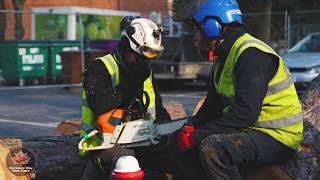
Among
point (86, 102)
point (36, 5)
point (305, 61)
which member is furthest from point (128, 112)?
point (36, 5)

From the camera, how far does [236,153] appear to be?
3779 mm

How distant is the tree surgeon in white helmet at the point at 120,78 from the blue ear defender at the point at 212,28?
519mm

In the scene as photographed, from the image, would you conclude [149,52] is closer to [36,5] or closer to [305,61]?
[305,61]

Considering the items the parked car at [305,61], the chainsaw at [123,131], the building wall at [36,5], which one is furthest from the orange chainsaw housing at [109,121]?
the building wall at [36,5]

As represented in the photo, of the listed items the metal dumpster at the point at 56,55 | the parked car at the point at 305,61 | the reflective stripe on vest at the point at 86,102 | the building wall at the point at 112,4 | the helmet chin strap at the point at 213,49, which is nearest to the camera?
the helmet chin strap at the point at 213,49

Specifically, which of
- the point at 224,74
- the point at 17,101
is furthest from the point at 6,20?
the point at 224,74

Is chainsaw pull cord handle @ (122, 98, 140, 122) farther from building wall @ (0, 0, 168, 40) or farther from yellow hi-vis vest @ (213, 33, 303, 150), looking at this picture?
building wall @ (0, 0, 168, 40)

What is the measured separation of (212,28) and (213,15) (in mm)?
84

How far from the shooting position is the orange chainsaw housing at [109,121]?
4348 millimetres

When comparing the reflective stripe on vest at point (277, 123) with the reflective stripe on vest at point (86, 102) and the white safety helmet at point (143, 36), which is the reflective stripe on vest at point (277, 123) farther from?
the reflective stripe on vest at point (86, 102)

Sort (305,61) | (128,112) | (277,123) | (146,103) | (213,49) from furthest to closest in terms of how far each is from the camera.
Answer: (305,61) < (146,103) < (128,112) < (213,49) < (277,123)

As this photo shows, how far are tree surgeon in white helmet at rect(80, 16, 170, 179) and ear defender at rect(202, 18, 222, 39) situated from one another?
524mm

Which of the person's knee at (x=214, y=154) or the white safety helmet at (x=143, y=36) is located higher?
the white safety helmet at (x=143, y=36)

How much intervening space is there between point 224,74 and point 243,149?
0.47 metres
